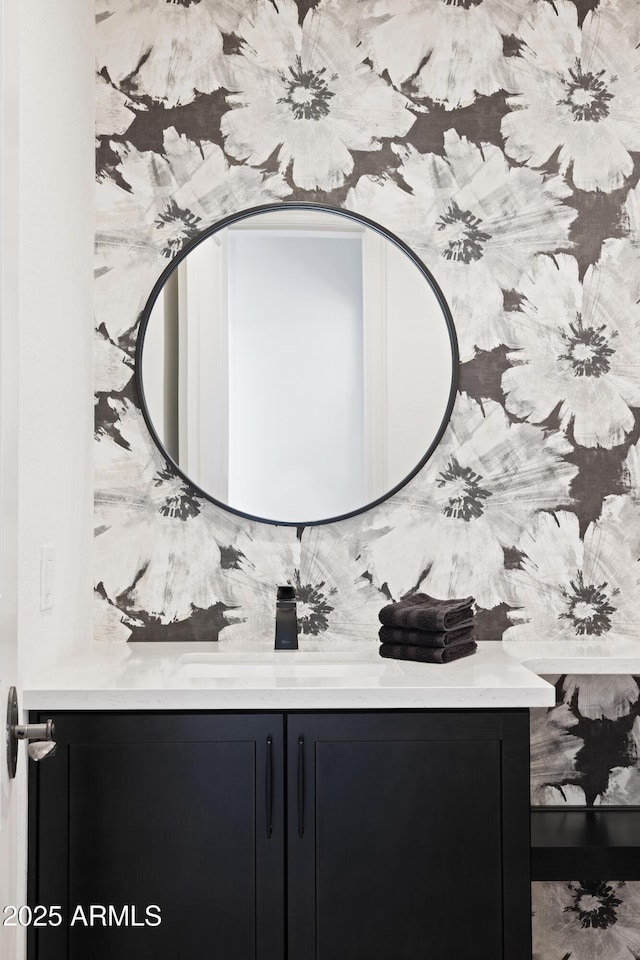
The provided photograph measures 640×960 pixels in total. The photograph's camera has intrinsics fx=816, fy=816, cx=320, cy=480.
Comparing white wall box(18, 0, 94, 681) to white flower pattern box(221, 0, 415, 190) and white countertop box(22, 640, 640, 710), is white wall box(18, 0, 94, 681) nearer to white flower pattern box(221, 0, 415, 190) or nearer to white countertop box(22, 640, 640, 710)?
white countertop box(22, 640, 640, 710)

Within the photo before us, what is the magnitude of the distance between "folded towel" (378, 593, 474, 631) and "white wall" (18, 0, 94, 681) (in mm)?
719

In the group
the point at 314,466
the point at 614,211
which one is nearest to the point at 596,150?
the point at 614,211

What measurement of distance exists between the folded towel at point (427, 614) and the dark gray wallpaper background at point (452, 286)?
0.23m

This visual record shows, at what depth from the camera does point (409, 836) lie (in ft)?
4.90

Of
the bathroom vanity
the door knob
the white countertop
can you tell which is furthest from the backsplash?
the door knob

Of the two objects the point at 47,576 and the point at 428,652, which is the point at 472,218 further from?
the point at 47,576

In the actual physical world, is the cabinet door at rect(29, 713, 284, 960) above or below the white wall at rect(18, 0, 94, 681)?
below

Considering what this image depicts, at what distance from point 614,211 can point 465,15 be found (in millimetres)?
636

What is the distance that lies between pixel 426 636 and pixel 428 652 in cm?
3

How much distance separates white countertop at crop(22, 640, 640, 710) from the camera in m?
1.48

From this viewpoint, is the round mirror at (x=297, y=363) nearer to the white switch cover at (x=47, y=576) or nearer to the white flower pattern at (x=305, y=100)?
the white flower pattern at (x=305, y=100)

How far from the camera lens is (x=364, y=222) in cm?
206

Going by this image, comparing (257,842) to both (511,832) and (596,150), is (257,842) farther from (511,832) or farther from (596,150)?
(596,150)

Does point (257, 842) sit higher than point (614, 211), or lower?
lower
